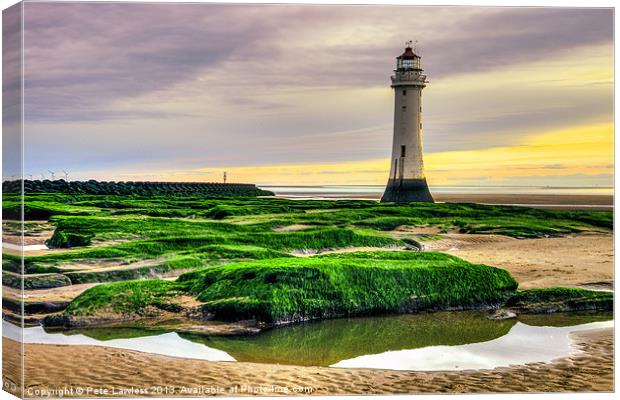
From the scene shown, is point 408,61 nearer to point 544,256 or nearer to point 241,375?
point 544,256

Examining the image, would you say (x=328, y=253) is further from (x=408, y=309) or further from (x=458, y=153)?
(x=458, y=153)

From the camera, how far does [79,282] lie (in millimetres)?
9500

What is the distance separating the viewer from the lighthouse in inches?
374

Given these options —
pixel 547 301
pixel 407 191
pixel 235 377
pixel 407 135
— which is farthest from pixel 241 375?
pixel 547 301

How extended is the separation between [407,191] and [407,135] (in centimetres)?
79

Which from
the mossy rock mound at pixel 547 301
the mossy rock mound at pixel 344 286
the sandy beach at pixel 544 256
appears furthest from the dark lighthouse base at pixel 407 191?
the mossy rock mound at pixel 547 301

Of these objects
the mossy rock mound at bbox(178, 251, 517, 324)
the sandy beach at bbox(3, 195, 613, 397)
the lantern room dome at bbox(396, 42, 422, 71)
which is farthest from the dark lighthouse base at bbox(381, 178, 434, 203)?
the sandy beach at bbox(3, 195, 613, 397)

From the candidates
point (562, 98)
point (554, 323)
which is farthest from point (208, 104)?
point (554, 323)

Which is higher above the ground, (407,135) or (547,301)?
(407,135)

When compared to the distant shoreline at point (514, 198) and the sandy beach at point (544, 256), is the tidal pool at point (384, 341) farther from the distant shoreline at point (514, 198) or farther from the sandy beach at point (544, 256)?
the distant shoreline at point (514, 198)

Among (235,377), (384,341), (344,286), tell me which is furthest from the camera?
(344,286)

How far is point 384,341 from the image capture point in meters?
9.27

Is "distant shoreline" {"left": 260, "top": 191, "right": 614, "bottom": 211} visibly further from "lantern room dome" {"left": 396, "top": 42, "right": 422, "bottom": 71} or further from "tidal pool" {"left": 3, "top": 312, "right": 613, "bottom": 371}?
"lantern room dome" {"left": 396, "top": 42, "right": 422, "bottom": 71}

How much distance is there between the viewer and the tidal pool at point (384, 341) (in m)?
8.65
